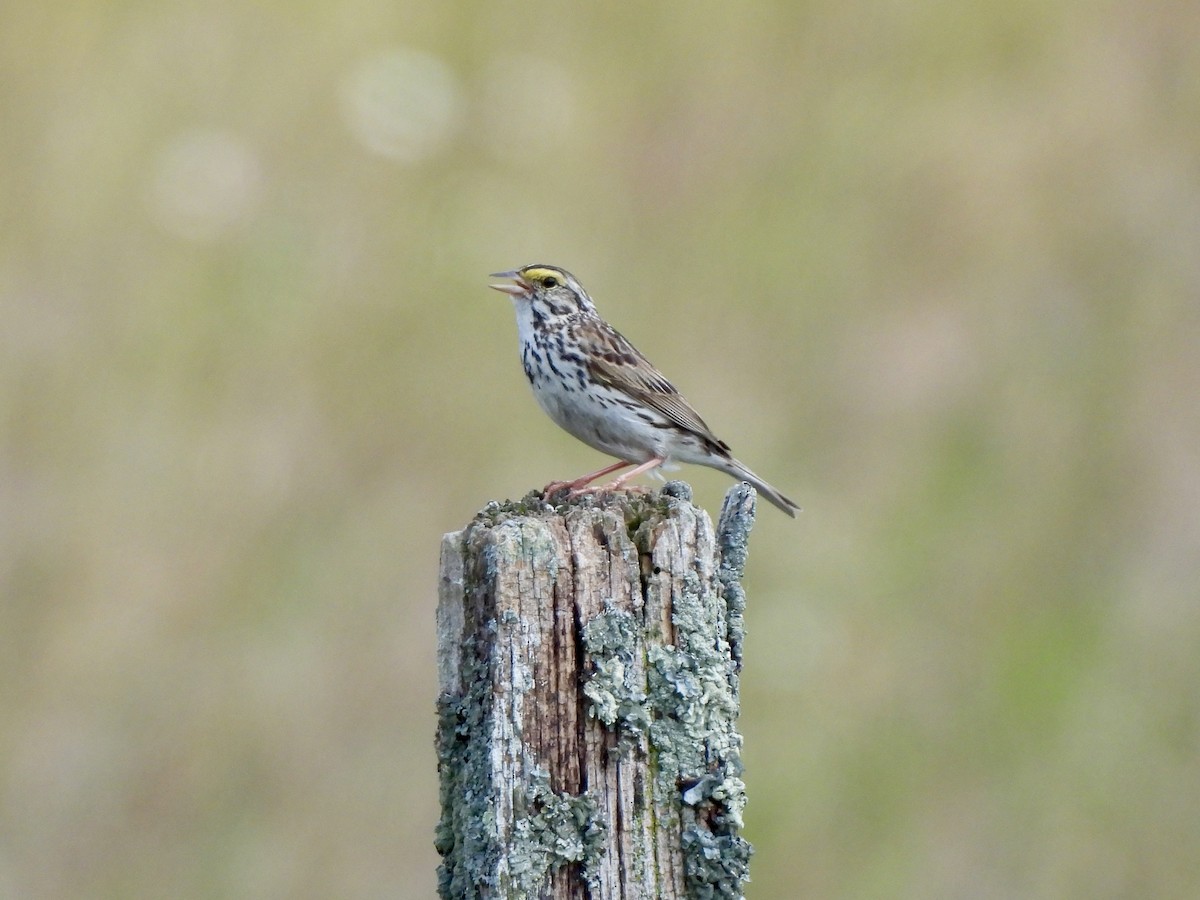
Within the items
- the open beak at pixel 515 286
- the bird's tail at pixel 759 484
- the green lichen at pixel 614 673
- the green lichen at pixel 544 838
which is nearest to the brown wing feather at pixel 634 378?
the bird's tail at pixel 759 484

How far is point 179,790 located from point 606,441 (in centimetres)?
238

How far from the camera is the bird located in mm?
5840

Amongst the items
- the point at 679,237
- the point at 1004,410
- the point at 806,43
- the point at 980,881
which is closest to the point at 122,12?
the point at 679,237

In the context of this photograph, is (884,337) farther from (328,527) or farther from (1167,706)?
(328,527)

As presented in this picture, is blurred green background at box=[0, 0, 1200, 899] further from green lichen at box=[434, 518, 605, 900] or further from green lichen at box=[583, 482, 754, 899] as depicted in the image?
green lichen at box=[583, 482, 754, 899]

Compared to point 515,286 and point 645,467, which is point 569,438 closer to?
point 515,286

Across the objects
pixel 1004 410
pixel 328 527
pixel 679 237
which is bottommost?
pixel 328 527

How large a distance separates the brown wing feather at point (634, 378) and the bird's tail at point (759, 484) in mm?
104

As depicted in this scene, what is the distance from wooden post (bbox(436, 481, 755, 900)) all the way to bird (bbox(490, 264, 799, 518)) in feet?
7.64

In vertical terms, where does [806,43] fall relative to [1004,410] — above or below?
above

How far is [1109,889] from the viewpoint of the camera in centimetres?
684

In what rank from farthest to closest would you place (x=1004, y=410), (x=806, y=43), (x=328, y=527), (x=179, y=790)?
(x=806, y=43), (x=1004, y=410), (x=328, y=527), (x=179, y=790)

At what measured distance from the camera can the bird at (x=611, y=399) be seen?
584 centimetres

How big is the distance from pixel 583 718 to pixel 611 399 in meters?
2.73
